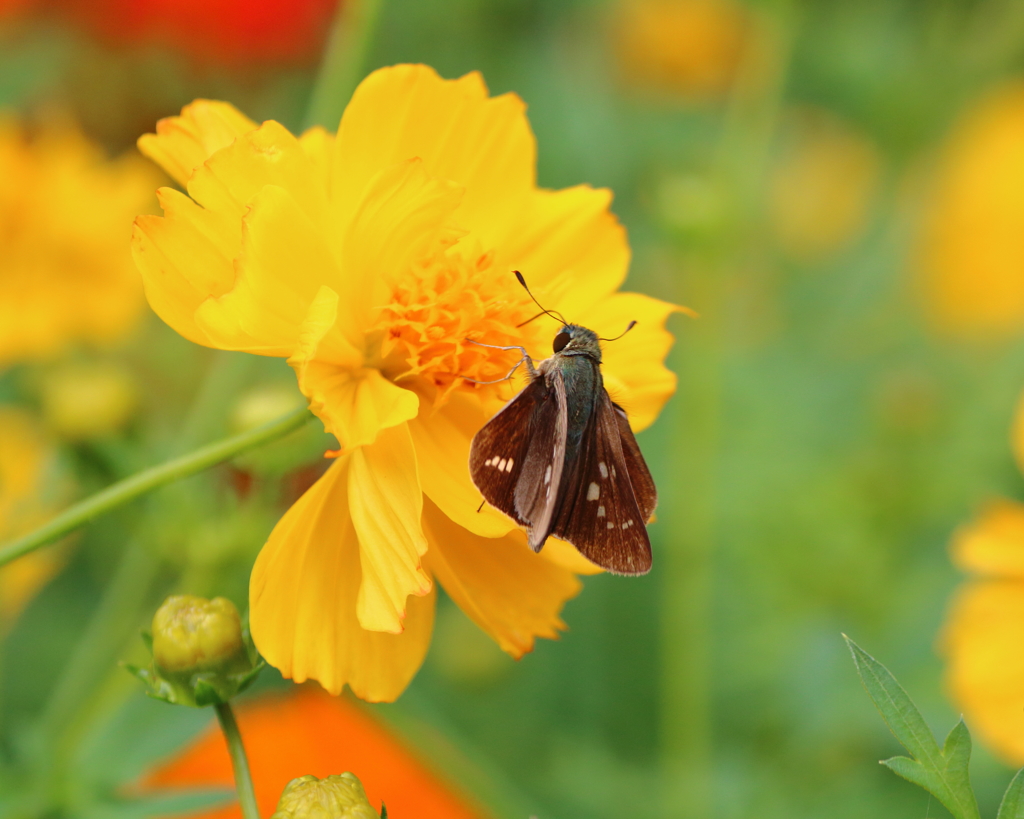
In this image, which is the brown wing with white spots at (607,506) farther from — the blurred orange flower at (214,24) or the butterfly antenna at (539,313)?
the blurred orange flower at (214,24)

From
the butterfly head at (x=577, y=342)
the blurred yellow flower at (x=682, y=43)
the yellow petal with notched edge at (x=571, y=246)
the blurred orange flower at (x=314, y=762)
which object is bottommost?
the blurred orange flower at (x=314, y=762)

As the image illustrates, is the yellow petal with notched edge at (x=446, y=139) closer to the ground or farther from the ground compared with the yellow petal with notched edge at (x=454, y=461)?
farther from the ground

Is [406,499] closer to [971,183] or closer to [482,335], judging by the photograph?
[482,335]

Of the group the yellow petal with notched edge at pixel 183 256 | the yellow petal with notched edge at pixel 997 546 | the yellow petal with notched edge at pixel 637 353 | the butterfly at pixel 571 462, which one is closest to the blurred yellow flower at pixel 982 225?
the yellow petal with notched edge at pixel 997 546

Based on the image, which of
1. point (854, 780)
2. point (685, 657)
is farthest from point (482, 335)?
point (854, 780)

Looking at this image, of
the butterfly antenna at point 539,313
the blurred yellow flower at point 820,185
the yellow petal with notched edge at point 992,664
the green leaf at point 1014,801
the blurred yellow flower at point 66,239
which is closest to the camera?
the green leaf at point 1014,801

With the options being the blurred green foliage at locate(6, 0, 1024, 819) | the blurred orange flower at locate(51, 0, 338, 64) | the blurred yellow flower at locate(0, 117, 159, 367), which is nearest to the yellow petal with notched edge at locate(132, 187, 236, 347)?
the blurred green foliage at locate(6, 0, 1024, 819)

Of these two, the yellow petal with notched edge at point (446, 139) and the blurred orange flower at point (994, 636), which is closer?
the yellow petal with notched edge at point (446, 139)
